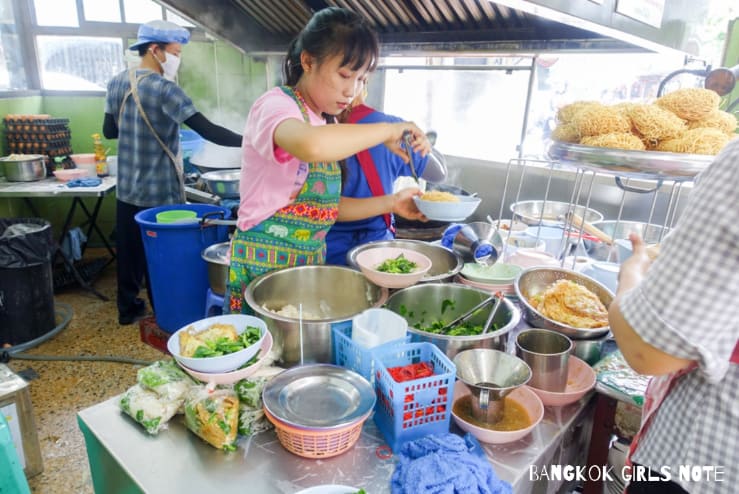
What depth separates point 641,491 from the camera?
3.22 ft

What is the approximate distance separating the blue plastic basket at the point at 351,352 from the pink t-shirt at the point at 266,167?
0.54m

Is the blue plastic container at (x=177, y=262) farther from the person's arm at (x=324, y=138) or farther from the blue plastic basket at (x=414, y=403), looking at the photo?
the blue plastic basket at (x=414, y=403)

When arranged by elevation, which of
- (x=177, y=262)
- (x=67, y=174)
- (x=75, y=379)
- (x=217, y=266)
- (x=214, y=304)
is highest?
(x=67, y=174)

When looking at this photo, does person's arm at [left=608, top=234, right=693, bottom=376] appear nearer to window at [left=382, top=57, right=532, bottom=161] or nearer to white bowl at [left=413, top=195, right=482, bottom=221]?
white bowl at [left=413, top=195, right=482, bottom=221]

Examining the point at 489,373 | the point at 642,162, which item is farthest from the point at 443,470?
the point at 642,162

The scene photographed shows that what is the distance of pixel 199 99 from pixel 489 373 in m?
4.77

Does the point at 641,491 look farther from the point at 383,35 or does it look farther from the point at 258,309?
the point at 383,35

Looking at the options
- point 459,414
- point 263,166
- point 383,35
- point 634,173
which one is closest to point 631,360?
point 459,414

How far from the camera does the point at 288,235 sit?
1651mm

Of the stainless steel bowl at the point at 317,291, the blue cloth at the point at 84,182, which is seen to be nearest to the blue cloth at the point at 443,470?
the stainless steel bowl at the point at 317,291

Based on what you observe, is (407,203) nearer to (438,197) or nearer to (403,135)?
(438,197)

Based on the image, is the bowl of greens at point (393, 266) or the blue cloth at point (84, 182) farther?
the blue cloth at point (84, 182)

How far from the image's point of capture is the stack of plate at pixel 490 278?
5.76 ft

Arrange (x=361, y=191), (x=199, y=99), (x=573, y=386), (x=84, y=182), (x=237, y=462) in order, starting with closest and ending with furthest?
(x=237, y=462) → (x=573, y=386) → (x=361, y=191) → (x=84, y=182) → (x=199, y=99)
